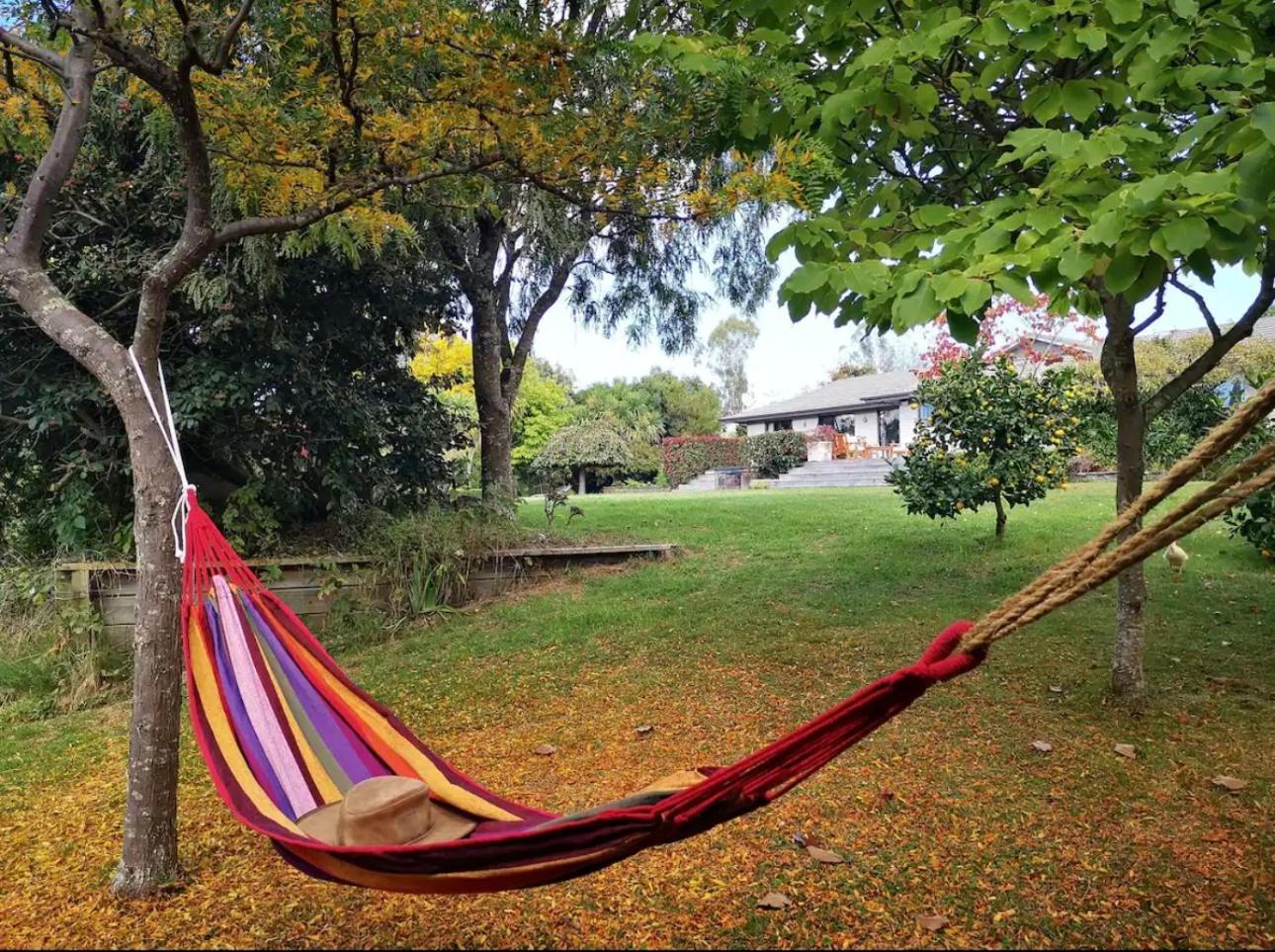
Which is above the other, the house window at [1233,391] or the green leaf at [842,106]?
the green leaf at [842,106]

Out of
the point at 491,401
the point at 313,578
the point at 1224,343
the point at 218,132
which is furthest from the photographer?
the point at 491,401

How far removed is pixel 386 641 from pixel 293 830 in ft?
9.82

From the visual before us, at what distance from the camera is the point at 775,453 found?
1745 centimetres

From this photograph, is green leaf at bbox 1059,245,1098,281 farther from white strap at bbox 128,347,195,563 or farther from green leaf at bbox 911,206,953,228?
white strap at bbox 128,347,195,563

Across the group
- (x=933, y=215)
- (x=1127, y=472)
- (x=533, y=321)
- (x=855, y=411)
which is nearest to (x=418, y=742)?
(x=933, y=215)

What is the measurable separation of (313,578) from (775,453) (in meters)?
14.0

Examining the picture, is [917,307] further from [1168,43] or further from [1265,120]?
[1168,43]

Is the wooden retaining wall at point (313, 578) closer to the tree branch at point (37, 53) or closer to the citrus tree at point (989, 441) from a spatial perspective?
the citrus tree at point (989, 441)

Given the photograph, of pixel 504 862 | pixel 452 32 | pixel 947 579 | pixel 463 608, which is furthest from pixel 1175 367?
pixel 504 862

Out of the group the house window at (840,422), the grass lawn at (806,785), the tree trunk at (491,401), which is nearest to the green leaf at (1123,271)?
the grass lawn at (806,785)

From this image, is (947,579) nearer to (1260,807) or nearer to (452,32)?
(1260,807)

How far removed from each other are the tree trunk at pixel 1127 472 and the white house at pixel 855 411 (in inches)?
627

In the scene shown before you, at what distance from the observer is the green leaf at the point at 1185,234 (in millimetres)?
1436

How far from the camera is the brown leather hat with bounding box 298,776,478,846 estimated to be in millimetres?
1407
